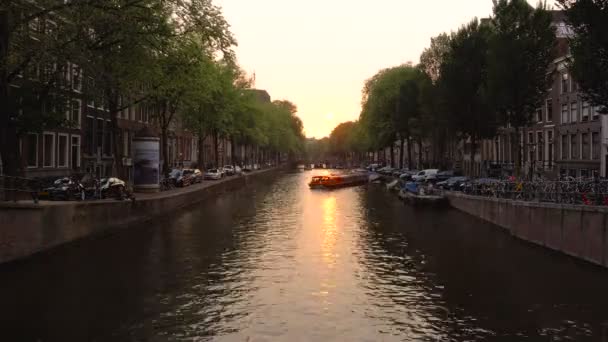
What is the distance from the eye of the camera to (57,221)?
2302 cm

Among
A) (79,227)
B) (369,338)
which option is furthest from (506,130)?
(369,338)

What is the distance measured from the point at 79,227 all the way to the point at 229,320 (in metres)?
13.7

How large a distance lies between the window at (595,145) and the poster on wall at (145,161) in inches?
1337

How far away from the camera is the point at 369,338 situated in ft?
41.6

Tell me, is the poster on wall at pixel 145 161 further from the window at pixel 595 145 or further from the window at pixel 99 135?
the window at pixel 595 145

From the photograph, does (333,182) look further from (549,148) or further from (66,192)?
(66,192)

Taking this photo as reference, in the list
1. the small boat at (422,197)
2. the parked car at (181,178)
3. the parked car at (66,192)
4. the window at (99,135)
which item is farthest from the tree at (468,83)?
the parked car at (66,192)

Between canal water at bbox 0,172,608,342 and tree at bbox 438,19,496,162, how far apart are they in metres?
23.7

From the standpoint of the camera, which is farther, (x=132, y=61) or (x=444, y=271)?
(x=132, y=61)

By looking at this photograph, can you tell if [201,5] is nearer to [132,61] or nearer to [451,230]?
[132,61]

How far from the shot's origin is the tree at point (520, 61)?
39.2 metres

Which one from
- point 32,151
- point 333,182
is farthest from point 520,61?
point 333,182

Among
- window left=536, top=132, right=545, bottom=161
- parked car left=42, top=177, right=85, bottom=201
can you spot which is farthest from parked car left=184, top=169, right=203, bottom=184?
window left=536, top=132, right=545, bottom=161

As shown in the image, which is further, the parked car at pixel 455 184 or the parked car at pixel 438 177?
the parked car at pixel 438 177
